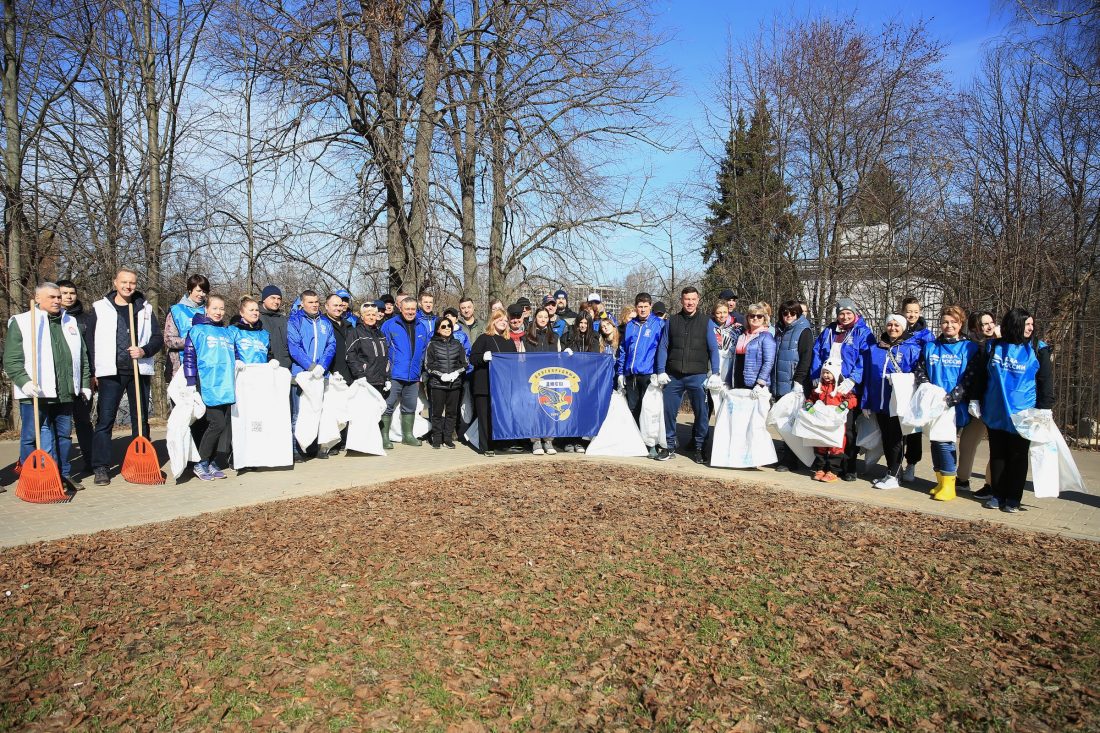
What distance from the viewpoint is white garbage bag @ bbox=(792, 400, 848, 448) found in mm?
7957

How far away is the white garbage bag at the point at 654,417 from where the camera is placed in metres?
9.38

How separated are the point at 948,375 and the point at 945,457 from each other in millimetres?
858

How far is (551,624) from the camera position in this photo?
13.8 ft

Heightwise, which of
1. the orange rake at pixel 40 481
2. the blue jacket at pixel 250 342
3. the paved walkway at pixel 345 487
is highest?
the blue jacket at pixel 250 342

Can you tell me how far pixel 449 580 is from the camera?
4.86 m

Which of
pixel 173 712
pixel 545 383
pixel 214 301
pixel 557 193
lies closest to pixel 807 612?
pixel 173 712

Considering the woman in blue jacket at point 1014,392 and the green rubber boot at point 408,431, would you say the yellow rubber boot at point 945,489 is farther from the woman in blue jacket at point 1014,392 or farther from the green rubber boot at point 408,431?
the green rubber boot at point 408,431

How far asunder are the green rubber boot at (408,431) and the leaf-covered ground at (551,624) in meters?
3.69

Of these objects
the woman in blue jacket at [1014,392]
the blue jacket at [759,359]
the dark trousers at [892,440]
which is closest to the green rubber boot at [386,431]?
the blue jacket at [759,359]

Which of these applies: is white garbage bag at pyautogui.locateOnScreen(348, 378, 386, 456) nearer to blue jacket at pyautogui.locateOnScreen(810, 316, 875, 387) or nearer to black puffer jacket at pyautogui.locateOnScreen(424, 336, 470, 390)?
black puffer jacket at pyautogui.locateOnScreen(424, 336, 470, 390)

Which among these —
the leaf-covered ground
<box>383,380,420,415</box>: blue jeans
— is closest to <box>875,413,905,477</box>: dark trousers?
the leaf-covered ground

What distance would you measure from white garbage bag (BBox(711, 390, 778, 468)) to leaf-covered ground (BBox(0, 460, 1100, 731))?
7.00ft

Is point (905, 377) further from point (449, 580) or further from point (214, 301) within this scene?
point (214, 301)

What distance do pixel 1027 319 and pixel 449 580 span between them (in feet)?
19.4
